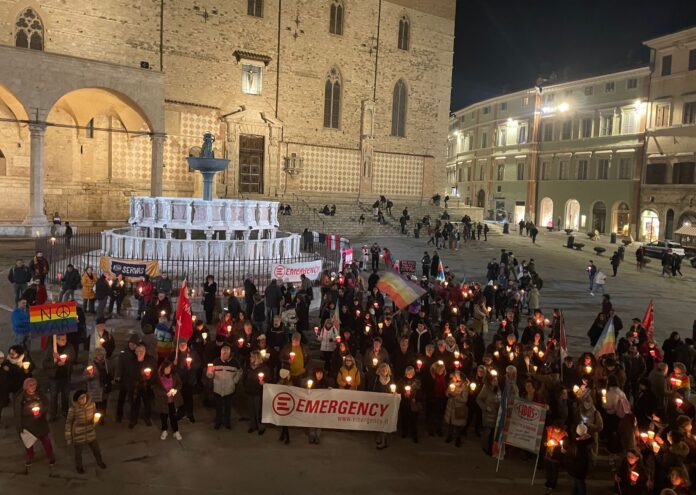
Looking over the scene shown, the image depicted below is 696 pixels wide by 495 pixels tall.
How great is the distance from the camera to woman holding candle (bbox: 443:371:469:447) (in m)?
8.20

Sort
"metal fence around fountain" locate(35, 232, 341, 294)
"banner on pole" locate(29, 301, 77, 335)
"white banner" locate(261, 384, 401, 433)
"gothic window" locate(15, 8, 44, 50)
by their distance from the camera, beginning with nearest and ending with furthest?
"white banner" locate(261, 384, 401, 433) → "banner on pole" locate(29, 301, 77, 335) → "metal fence around fountain" locate(35, 232, 341, 294) → "gothic window" locate(15, 8, 44, 50)

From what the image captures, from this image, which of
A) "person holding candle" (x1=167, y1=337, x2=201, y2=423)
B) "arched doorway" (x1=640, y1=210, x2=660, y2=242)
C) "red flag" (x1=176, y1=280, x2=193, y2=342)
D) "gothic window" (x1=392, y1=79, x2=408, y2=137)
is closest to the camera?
"person holding candle" (x1=167, y1=337, x2=201, y2=423)

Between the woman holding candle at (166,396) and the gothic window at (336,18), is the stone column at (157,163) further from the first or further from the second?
the woman holding candle at (166,396)

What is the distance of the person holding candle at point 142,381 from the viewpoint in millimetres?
8195

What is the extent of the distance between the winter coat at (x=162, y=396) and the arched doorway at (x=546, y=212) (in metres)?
44.9

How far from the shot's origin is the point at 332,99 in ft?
130

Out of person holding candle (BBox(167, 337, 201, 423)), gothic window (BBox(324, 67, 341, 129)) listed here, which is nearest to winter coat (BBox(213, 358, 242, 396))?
person holding candle (BBox(167, 337, 201, 423))

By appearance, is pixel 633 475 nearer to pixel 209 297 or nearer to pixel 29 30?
pixel 209 297

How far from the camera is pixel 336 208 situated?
1487 inches

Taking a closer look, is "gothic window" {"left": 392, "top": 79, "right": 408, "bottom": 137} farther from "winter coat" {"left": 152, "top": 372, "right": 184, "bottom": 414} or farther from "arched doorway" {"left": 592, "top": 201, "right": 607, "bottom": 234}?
"winter coat" {"left": 152, "top": 372, "right": 184, "bottom": 414}

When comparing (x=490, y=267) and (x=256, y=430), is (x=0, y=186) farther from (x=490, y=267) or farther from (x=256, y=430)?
(x=256, y=430)

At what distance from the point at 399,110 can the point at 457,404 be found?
3662 centimetres

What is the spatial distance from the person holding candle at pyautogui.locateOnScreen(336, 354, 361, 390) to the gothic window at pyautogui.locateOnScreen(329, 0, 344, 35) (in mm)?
34347

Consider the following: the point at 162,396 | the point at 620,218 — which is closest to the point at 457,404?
the point at 162,396
